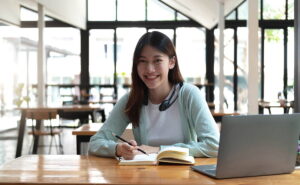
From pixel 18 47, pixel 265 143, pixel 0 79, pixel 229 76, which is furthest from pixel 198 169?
pixel 229 76

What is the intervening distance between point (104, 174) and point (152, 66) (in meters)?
0.65

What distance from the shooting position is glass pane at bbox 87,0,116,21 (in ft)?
37.4

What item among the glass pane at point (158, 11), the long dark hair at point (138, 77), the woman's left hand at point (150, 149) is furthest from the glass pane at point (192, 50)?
the woman's left hand at point (150, 149)

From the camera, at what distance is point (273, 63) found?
1037cm

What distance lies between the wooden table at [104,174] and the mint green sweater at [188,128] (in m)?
0.09

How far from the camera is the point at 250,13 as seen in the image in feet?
18.2

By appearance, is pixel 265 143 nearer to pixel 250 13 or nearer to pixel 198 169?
pixel 198 169

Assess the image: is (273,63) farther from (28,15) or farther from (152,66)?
(152,66)

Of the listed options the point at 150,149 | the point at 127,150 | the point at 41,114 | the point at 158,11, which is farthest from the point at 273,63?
the point at 127,150

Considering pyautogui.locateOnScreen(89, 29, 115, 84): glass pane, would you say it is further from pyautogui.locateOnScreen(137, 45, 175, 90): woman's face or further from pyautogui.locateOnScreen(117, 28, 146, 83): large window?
pyautogui.locateOnScreen(137, 45, 175, 90): woman's face

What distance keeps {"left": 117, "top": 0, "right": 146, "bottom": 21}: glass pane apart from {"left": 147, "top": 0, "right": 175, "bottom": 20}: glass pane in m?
0.20

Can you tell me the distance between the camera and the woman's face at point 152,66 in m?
1.95

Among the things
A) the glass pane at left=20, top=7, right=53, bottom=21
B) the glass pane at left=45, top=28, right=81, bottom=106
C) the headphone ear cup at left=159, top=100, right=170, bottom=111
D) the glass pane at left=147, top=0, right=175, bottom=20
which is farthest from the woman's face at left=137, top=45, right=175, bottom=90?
the glass pane at left=147, top=0, right=175, bottom=20

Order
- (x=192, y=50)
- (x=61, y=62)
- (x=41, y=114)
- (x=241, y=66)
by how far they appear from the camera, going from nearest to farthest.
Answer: (x=41, y=114)
(x=241, y=66)
(x=61, y=62)
(x=192, y=50)
